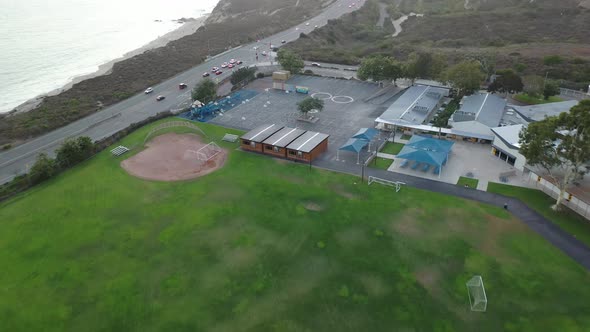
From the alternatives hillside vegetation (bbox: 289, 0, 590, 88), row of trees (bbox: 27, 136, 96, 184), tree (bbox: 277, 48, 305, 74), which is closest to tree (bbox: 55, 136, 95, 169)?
row of trees (bbox: 27, 136, 96, 184)

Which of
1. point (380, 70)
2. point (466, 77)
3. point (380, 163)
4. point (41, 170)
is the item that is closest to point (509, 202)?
point (380, 163)

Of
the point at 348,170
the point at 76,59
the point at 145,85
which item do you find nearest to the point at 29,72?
the point at 76,59

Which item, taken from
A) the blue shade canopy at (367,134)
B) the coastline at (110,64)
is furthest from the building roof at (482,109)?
the coastline at (110,64)

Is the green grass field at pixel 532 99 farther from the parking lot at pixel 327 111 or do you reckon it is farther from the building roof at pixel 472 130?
the parking lot at pixel 327 111

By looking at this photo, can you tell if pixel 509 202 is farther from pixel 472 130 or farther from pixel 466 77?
pixel 466 77

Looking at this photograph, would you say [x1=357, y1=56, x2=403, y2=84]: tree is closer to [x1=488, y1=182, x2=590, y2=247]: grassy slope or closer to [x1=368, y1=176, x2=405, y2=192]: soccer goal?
[x1=368, y1=176, x2=405, y2=192]: soccer goal
